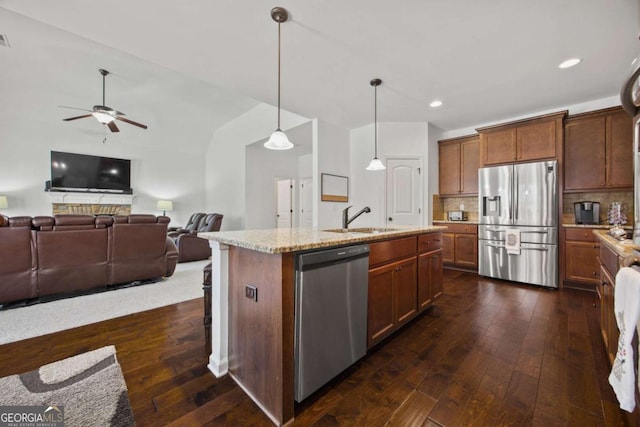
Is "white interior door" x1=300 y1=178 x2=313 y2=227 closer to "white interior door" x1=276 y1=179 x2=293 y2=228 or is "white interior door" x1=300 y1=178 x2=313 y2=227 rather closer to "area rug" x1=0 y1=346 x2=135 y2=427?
"white interior door" x1=276 y1=179 x2=293 y2=228

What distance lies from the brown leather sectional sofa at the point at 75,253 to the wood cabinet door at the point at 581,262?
564 centimetres

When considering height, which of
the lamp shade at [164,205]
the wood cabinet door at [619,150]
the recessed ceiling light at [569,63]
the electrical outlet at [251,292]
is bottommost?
the electrical outlet at [251,292]

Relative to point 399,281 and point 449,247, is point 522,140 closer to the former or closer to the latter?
point 449,247

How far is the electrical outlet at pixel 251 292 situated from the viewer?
1.37 meters

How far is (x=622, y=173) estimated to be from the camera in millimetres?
3238

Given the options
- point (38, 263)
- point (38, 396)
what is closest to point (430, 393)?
point (38, 396)

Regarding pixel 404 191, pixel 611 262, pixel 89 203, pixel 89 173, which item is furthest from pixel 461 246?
pixel 89 173

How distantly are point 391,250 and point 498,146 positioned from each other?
334 centimetres

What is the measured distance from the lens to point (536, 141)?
3646 millimetres

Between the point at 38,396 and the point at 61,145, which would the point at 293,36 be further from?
the point at 61,145

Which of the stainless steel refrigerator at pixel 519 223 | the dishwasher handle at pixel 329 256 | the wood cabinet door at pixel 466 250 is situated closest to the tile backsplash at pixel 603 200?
the stainless steel refrigerator at pixel 519 223

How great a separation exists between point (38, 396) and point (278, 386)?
1366 millimetres

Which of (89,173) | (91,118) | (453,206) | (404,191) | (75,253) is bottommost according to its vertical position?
(75,253)

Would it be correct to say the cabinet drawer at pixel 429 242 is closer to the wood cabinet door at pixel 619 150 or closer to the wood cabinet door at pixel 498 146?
the wood cabinet door at pixel 498 146
